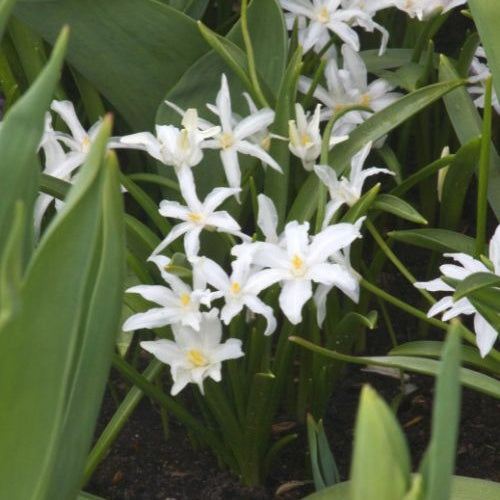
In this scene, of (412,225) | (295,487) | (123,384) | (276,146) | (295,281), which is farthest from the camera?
(412,225)

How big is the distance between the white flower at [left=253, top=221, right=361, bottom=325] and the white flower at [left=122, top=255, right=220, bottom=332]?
9 centimetres

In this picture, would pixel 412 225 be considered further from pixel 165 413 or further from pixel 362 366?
pixel 165 413

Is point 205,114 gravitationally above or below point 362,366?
above

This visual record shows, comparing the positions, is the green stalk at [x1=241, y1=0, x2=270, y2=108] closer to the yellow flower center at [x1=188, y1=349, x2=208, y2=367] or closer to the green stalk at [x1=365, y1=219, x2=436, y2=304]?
the green stalk at [x1=365, y1=219, x2=436, y2=304]

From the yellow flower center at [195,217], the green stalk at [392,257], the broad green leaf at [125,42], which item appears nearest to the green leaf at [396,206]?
the green stalk at [392,257]

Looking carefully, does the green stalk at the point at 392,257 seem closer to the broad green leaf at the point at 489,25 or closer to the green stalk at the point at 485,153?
the green stalk at the point at 485,153

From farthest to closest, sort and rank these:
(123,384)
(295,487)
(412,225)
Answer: (412,225) → (123,384) → (295,487)

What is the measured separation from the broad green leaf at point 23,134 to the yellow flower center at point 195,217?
1.47ft

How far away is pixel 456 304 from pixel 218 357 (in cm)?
30

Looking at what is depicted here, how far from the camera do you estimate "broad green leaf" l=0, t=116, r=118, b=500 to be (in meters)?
0.87

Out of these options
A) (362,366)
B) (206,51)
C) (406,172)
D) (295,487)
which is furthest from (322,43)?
(295,487)

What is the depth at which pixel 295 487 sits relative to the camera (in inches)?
63.0

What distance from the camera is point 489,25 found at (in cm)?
133

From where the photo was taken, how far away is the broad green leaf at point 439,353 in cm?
138
